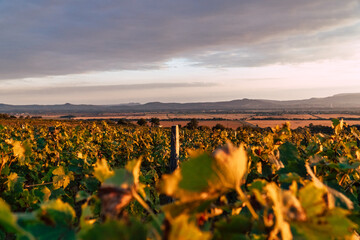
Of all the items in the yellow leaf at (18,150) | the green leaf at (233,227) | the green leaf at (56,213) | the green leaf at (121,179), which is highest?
the green leaf at (121,179)

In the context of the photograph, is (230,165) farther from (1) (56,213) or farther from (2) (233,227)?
(1) (56,213)

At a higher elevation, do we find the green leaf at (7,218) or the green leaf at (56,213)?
the green leaf at (7,218)

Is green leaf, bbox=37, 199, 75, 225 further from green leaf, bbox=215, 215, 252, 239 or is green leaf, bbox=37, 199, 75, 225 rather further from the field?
the field

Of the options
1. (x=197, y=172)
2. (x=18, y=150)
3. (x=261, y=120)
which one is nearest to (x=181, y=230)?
(x=197, y=172)

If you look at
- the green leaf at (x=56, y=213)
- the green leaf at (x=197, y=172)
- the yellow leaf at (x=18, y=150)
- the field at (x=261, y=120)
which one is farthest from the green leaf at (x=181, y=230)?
the field at (x=261, y=120)

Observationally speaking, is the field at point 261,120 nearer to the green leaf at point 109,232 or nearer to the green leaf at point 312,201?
the green leaf at point 312,201

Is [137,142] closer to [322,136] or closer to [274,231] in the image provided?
[322,136]

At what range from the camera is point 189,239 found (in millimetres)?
572

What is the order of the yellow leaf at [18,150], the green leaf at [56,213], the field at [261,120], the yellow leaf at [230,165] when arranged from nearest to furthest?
the yellow leaf at [230,165] → the green leaf at [56,213] → the yellow leaf at [18,150] → the field at [261,120]

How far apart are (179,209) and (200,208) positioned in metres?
0.07

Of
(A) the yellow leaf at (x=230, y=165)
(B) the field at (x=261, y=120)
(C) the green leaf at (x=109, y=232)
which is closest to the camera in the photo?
(C) the green leaf at (x=109, y=232)

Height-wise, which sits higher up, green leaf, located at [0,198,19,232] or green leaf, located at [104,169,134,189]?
green leaf, located at [104,169,134,189]

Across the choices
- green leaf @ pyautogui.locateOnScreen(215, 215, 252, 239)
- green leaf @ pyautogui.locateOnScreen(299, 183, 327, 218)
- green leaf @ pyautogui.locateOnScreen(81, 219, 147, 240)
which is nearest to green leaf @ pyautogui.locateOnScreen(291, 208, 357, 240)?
green leaf @ pyautogui.locateOnScreen(299, 183, 327, 218)

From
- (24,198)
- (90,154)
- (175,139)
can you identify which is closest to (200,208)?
(24,198)
